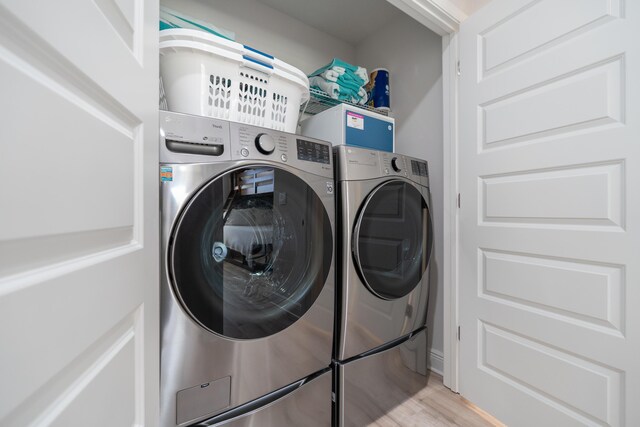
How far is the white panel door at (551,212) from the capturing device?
945mm

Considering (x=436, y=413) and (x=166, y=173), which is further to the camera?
(x=436, y=413)

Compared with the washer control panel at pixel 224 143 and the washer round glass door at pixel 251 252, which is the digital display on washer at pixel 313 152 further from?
the washer round glass door at pixel 251 252

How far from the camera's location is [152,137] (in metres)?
0.65

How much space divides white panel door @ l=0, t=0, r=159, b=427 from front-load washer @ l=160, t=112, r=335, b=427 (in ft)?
0.62

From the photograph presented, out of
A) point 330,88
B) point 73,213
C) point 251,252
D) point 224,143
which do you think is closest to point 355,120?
point 330,88

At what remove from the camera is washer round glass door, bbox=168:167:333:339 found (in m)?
0.79

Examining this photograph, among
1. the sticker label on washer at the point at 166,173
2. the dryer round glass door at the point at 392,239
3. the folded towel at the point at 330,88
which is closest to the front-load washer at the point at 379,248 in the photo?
the dryer round glass door at the point at 392,239

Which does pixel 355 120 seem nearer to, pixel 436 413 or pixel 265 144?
pixel 265 144

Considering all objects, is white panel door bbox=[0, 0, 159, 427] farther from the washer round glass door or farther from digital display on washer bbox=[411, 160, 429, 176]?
digital display on washer bbox=[411, 160, 429, 176]

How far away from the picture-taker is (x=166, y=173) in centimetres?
77

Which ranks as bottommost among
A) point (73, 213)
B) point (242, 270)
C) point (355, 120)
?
point (242, 270)

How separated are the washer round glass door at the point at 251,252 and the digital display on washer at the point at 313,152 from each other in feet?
0.37

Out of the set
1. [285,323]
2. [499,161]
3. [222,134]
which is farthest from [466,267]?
[222,134]

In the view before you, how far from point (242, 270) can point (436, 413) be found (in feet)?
3.93
